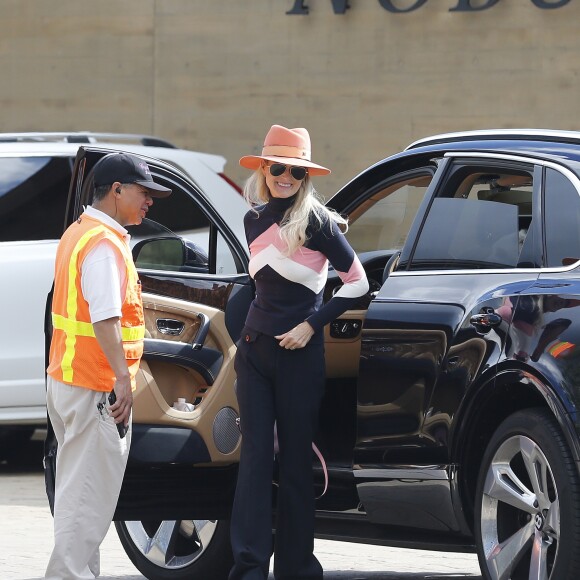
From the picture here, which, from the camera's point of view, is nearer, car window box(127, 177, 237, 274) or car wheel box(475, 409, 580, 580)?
car wheel box(475, 409, 580, 580)

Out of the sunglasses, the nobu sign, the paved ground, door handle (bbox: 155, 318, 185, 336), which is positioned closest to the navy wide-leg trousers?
door handle (bbox: 155, 318, 185, 336)

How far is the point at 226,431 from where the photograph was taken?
6555 millimetres

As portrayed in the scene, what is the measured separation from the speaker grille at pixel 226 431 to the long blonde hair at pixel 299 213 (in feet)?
2.34

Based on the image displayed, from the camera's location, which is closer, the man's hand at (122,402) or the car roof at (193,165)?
the man's hand at (122,402)

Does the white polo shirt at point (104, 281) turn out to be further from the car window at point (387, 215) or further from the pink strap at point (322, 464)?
the car window at point (387, 215)

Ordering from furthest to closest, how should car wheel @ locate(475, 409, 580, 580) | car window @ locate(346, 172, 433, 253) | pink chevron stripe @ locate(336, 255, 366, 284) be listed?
car window @ locate(346, 172, 433, 253) < pink chevron stripe @ locate(336, 255, 366, 284) < car wheel @ locate(475, 409, 580, 580)

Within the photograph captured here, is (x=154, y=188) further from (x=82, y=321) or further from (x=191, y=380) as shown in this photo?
(x=191, y=380)

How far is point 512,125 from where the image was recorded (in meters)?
15.1

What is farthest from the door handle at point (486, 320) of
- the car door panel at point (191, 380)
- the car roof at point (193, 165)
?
the car roof at point (193, 165)

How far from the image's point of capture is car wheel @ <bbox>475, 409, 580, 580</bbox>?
5.31 metres

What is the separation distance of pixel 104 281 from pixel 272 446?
923 mm

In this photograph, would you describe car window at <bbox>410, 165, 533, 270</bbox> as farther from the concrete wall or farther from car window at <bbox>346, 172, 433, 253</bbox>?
the concrete wall

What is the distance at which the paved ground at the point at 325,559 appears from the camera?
7.66 m

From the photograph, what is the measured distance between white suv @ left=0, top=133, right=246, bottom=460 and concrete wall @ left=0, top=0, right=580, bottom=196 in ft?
15.6
